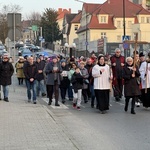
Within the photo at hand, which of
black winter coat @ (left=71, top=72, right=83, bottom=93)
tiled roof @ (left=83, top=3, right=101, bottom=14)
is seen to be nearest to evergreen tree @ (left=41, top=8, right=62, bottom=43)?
tiled roof @ (left=83, top=3, right=101, bottom=14)

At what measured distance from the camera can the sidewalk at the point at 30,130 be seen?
8.11m

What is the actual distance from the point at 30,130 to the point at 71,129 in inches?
43.2

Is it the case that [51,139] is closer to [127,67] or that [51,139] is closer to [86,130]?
[86,130]

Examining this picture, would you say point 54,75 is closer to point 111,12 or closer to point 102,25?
point 102,25

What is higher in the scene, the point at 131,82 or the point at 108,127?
the point at 131,82

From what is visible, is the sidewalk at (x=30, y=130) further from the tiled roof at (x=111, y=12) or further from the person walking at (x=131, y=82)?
the tiled roof at (x=111, y=12)

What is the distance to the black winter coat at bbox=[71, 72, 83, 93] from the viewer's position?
14.5m

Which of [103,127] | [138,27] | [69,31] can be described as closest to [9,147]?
[103,127]

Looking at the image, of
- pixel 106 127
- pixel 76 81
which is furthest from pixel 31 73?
pixel 106 127

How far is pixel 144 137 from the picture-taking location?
31.0 ft

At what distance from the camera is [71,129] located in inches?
406

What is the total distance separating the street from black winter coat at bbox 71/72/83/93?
2.49ft

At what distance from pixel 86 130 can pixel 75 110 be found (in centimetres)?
400

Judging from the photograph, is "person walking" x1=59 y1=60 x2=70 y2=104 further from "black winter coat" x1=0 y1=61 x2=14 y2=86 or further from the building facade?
the building facade
